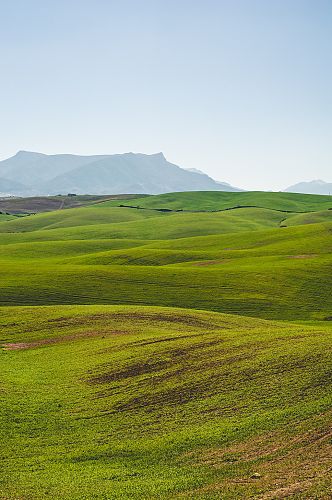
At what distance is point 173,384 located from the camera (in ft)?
120

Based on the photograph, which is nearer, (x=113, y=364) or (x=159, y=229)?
(x=113, y=364)

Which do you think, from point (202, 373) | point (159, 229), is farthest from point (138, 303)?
point (159, 229)

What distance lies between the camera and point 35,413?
3512cm

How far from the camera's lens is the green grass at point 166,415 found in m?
25.4

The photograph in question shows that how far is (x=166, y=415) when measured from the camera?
107 feet

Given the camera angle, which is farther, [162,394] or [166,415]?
[162,394]

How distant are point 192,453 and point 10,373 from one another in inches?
812

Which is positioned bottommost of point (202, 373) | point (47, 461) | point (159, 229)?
point (47, 461)

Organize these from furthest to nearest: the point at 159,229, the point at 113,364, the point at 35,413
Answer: the point at 159,229
the point at 113,364
the point at 35,413

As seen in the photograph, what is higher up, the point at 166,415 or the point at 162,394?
the point at 162,394

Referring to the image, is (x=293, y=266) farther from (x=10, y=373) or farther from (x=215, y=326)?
(x=10, y=373)

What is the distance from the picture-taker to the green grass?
25.4 m

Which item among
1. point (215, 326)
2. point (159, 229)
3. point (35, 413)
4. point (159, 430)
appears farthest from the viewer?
point (159, 229)

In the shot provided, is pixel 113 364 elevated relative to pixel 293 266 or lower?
lower
